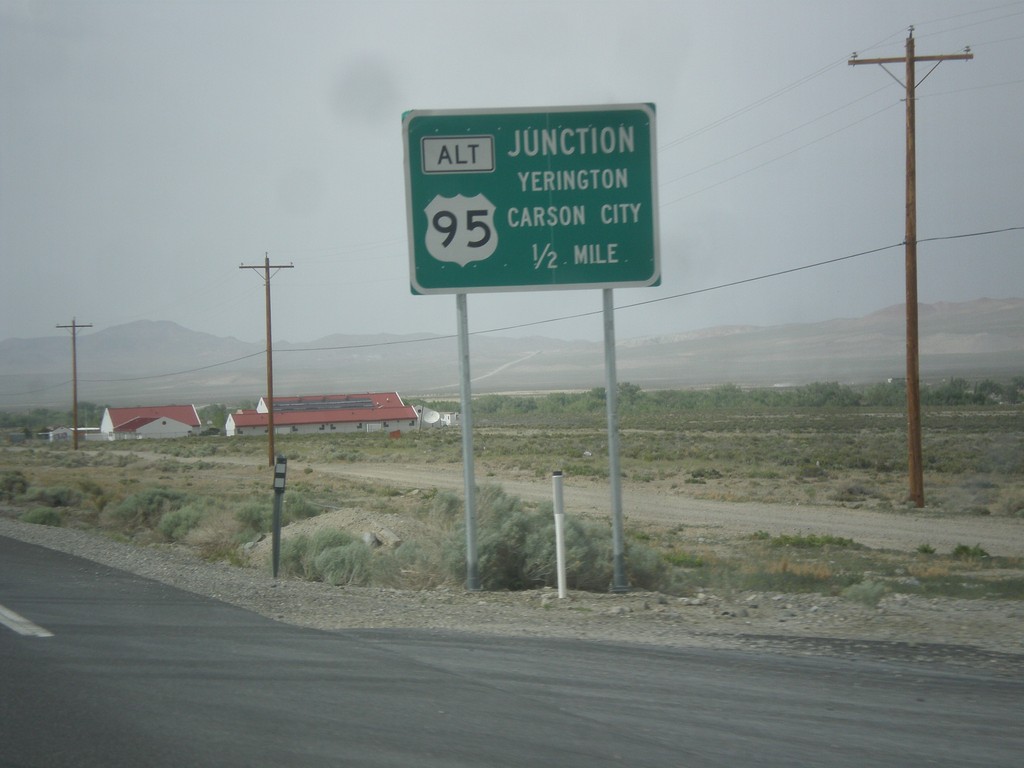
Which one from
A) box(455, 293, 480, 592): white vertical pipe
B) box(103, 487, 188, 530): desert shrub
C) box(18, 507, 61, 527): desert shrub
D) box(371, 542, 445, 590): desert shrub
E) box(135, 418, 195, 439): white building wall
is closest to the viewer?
box(455, 293, 480, 592): white vertical pipe

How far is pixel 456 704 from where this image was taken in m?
6.02

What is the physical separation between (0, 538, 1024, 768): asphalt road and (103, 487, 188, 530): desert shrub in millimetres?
19175

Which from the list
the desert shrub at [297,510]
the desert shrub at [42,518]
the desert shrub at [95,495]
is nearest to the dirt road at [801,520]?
the desert shrub at [297,510]

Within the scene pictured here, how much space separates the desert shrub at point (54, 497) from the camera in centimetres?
3006

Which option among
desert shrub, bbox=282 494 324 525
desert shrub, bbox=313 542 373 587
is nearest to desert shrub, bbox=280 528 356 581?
desert shrub, bbox=313 542 373 587

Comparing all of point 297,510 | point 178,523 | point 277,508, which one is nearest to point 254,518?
point 178,523

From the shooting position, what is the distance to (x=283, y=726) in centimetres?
552

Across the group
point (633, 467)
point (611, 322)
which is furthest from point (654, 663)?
point (633, 467)

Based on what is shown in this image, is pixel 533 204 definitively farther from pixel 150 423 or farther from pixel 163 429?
pixel 163 429

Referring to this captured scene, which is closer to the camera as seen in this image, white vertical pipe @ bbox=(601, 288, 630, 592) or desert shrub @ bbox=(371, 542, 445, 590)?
white vertical pipe @ bbox=(601, 288, 630, 592)

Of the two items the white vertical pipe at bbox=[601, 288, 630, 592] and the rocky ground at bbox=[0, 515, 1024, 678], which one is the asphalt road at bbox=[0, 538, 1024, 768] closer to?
the rocky ground at bbox=[0, 515, 1024, 678]

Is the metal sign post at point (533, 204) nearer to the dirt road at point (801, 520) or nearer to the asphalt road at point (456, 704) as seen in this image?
the asphalt road at point (456, 704)

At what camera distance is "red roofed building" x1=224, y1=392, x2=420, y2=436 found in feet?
324

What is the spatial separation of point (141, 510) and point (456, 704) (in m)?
23.4
